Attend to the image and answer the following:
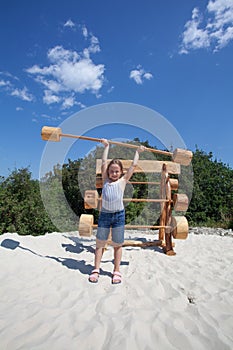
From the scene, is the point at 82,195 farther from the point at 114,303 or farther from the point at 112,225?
the point at 114,303

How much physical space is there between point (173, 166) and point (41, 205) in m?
4.16

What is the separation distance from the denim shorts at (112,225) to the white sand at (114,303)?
0.52m

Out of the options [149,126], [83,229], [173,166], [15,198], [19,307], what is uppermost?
[149,126]

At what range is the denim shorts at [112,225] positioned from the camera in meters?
3.08

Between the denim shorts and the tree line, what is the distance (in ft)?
12.5

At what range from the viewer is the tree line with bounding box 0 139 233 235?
261 inches

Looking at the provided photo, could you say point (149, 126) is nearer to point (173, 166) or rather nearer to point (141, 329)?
point (173, 166)

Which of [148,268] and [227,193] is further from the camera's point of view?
[227,193]

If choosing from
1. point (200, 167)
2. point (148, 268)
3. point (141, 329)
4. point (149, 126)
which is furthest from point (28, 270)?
point (200, 167)

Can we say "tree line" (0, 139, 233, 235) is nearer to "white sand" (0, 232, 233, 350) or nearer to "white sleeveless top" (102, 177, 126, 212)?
"white sand" (0, 232, 233, 350)

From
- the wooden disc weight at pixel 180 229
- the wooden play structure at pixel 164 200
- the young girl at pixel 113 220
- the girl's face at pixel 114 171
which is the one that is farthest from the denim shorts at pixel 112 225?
the wooden disc weight at pixel 180 229

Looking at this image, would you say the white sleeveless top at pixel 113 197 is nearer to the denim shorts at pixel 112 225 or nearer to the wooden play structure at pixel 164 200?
the denim shorts at pixel 112 225

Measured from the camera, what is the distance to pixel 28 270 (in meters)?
3.20

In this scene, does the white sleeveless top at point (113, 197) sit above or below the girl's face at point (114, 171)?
below
